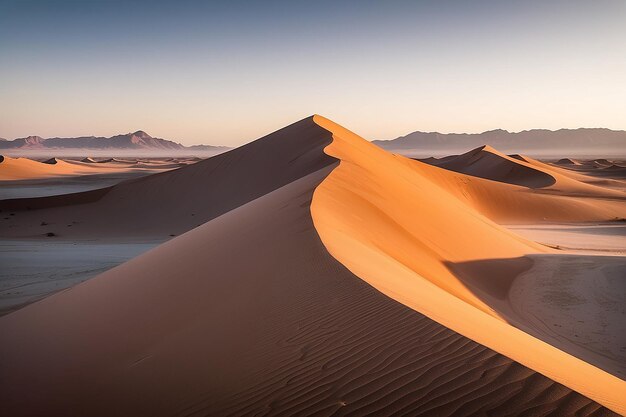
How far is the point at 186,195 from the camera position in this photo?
20.5 m

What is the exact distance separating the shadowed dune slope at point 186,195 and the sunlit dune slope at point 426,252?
12.4 ft

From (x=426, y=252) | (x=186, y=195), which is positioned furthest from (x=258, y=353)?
(x=186, y=195)

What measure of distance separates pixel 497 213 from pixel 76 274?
22292 millimetres

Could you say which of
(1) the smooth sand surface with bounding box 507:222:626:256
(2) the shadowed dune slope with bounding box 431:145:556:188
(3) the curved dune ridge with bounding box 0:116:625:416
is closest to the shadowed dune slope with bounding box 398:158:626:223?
(1) the smooth sand surface with bounding box 507:222:626:256

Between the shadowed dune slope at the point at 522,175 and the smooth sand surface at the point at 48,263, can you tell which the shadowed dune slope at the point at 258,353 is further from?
the shadowed dune slope at the point at 522,175

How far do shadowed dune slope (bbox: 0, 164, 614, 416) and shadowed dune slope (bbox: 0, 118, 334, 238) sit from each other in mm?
10930

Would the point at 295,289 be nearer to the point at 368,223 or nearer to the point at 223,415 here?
the point at 223,415

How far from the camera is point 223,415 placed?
2783mm

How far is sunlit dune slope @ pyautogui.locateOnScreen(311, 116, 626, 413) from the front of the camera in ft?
11.3

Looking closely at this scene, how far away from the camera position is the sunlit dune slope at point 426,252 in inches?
136

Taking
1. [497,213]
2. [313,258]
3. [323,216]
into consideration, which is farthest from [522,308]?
[497,213]

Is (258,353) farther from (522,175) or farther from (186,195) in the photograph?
(522,175)

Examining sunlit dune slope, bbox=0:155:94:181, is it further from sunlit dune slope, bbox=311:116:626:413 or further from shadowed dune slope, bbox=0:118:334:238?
sunlit dune slope, bbox=311:116:626:413

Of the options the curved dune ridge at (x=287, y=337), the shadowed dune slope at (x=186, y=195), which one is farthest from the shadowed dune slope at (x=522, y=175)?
the curved dune ridge at (x=287, y=337)
